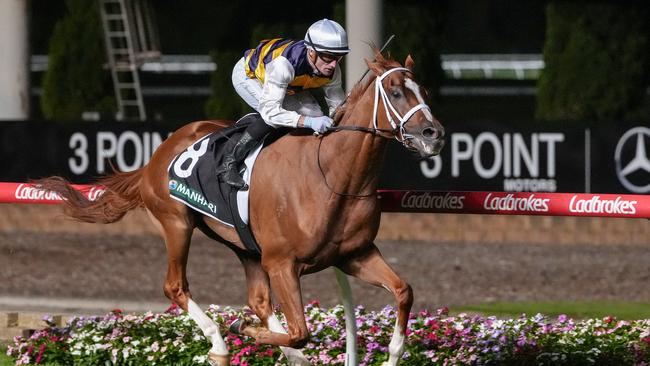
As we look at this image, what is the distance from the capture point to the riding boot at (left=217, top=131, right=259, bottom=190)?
289 inches

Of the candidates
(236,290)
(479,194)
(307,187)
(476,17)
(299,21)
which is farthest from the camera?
(476,17)

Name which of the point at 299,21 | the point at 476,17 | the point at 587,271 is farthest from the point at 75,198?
the point at 476,17

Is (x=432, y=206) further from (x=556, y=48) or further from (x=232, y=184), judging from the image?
(x=556, y=48)

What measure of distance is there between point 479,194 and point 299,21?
13.3 metres

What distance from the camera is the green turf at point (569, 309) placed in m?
10.9

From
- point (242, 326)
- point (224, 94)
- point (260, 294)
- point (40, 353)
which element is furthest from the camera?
point (224, 94)

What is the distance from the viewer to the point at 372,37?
9875 mm

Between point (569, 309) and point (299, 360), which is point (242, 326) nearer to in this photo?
point (299, 360)

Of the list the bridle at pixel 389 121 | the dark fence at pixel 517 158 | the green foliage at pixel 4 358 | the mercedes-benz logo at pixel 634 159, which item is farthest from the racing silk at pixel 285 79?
the mercedes-benz logo at pixel 634 159

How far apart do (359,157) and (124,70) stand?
42.8 feet

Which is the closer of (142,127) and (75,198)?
(75,198)

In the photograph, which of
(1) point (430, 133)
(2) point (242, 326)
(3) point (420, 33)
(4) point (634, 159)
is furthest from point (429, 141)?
(3) point (420, 33)

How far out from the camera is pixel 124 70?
64.4ft

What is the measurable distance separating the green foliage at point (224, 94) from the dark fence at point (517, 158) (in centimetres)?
259
